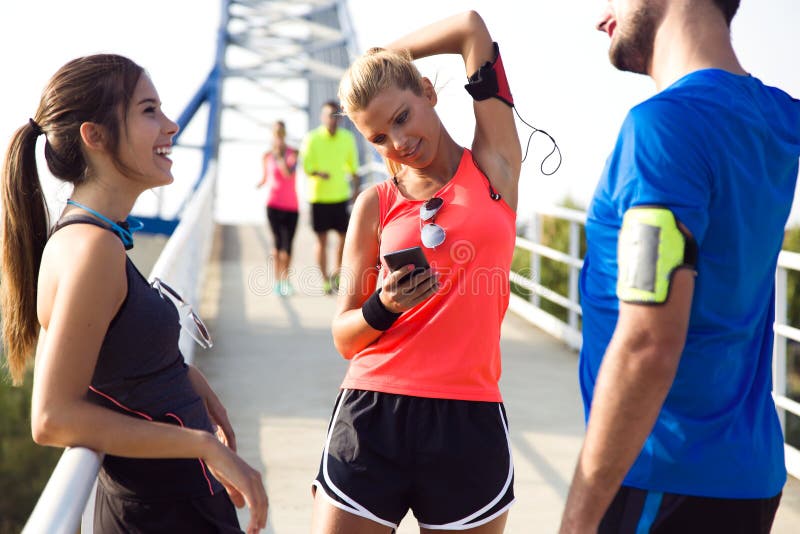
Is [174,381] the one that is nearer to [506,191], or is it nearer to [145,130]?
[145,130]

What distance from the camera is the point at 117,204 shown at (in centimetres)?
186

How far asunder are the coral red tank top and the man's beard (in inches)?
27.1

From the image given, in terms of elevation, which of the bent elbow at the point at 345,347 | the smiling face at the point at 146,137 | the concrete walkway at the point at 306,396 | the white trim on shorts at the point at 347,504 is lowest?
the concrete walkway at the point at 306,396

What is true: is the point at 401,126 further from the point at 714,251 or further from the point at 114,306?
the point at 714,251

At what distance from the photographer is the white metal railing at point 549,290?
24.3 feet

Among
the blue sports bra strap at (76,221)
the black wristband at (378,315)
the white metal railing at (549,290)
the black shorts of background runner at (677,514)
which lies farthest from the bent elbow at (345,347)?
the white metal railing at (549,290)

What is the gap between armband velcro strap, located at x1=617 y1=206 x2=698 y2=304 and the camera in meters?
1.36

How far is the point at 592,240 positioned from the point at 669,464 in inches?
16.0

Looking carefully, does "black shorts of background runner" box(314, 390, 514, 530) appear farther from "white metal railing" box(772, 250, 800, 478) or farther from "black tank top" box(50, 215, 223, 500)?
"white metal railing" box(772, 250, 800, 478)

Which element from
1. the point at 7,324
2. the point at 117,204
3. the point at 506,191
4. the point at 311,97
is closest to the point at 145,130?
the point at 117,204

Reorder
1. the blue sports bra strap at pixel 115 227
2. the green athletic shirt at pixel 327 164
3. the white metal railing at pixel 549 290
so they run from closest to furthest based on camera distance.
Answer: the blue sports bra strap at pixel 115 227, the white metal railing at pixel 549 290, the green athletic shirt at pixel 327 164

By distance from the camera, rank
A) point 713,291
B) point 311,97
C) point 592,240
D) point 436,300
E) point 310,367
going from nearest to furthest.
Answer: point 713,291 → point 592,240 → point 436,300 → point 310,367 → point 311,97

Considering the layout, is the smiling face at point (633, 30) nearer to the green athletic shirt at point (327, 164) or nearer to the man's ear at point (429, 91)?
the man's ear at point (429, 91)

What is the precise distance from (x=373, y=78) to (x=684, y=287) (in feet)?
3.68
